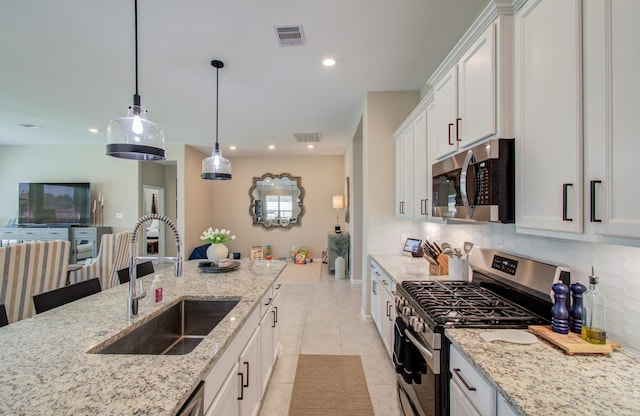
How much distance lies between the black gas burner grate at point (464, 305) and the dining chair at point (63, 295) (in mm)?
2163

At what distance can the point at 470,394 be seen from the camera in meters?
1.11

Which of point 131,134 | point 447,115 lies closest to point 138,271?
point 131,134

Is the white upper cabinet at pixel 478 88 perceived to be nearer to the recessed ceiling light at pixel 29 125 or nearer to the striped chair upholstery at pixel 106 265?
the striped chair upholstery at pixel 106 265

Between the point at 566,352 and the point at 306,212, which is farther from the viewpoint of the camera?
the point at 306,212

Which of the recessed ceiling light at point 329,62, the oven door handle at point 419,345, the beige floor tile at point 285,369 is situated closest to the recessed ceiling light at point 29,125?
the recessed ceiling light at point 329,62

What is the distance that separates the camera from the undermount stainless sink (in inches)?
61.9

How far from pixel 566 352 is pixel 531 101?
1010mm

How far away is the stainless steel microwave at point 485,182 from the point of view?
1.31 metres

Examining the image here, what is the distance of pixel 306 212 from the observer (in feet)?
25.0

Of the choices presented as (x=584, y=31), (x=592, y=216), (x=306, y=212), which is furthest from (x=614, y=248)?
(x=306, y=212)

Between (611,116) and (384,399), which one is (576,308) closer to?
(611,116)

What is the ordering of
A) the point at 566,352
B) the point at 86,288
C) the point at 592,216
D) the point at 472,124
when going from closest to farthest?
the point at 592,216, the point at 566,352, the point at 472,124, the point at 86,288

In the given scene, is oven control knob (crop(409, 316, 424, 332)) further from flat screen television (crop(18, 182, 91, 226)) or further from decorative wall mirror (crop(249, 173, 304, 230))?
flat screen television (crop(18, 182, 91, 226))

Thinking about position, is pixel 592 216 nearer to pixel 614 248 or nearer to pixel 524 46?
pixel 614 248
